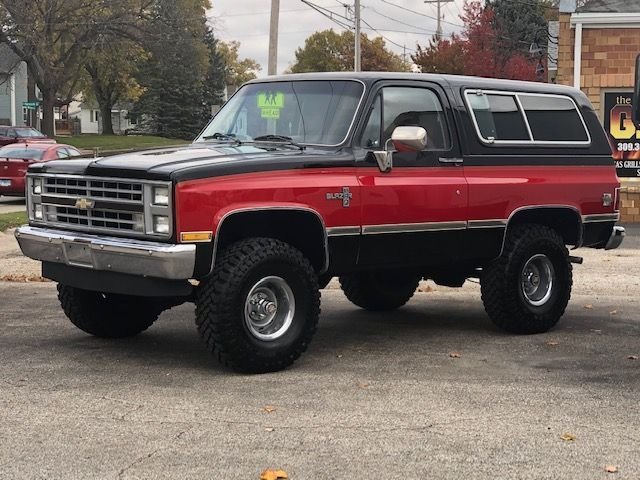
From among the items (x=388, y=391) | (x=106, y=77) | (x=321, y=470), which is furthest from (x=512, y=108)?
(x=106, y=77)

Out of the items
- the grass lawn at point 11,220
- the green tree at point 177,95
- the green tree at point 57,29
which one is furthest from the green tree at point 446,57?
the grass lawn at point 11,220

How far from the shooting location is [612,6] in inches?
739

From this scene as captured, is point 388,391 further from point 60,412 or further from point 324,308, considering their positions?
point 324,308

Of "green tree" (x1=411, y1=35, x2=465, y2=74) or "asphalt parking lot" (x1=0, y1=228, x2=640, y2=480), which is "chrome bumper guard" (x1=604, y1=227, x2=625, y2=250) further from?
"green tree" (x1=411, y1=35, x2=465, y2=74)

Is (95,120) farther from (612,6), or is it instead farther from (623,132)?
(623,132)

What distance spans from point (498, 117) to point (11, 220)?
12.1m

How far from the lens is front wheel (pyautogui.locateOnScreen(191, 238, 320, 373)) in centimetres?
648

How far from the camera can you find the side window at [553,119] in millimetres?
8695

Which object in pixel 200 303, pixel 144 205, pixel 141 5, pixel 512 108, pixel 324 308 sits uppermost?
pixel 141 5

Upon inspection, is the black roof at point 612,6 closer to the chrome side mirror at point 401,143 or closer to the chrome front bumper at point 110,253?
the chrome side mirror at point 401,143

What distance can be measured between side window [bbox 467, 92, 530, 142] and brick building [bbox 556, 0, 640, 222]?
33.9ft

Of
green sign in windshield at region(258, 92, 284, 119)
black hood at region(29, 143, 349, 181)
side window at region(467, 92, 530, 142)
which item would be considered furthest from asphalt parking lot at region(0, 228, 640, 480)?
green sign in windshield at region(258, 92, 284, 119)

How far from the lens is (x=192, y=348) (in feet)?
25.2

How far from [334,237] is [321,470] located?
2592 mm
